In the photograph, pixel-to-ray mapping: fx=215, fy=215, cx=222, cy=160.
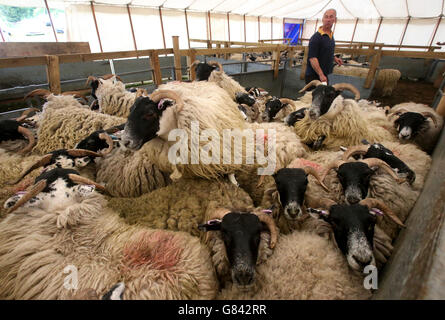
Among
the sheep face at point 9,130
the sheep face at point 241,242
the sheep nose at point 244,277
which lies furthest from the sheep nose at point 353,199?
the sheep face at point 9,130

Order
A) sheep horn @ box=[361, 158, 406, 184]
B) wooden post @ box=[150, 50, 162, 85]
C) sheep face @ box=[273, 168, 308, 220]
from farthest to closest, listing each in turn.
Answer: wooden post @ box=[150, 50, 162, 85] → sheep horn @ box=[361, 158, 406, 184] → sheep face @ box=[273, 168, 308, 220]

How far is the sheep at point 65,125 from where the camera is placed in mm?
2838

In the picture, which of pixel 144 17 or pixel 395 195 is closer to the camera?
pixel 395 195

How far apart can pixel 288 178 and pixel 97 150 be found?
220cm

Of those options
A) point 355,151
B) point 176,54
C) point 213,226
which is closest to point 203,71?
point 176,54

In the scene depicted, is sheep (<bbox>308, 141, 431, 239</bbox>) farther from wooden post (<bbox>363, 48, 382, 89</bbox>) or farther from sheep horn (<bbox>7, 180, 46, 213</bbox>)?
wooden post (<bbox>363, 48, 382, 89</bbox>)

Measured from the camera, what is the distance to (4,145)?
286cm

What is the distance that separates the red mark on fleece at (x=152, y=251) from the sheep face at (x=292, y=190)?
938 mm

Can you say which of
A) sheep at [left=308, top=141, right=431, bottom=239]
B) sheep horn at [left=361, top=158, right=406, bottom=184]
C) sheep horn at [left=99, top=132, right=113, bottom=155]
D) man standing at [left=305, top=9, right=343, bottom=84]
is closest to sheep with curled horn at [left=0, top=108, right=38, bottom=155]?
sheep horn at [left=99, top=132, right=113, bottom=155]

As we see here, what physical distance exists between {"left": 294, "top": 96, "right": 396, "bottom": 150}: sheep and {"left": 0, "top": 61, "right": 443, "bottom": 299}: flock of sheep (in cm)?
3

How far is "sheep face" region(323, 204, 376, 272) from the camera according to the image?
141cm
